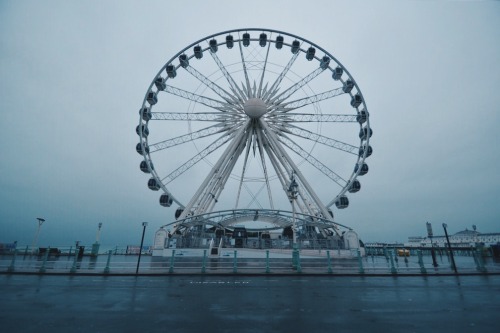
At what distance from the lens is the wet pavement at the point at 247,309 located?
15.0 feet

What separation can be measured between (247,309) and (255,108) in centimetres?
2360

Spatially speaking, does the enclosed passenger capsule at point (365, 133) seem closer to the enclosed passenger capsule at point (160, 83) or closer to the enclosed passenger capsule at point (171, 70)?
the enclosed passenger capsule at point (171, 70)

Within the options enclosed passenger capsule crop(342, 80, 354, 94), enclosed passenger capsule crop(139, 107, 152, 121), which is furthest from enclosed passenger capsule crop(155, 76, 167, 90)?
enclosed passenger capsule crop(342, 80, 354, 94)

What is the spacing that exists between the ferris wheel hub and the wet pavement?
2113 centimetres

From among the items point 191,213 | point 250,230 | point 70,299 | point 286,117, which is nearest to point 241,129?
point 286,117

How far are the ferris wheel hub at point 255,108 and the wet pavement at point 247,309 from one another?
69.3 feet

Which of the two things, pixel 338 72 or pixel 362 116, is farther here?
pixel 338 72

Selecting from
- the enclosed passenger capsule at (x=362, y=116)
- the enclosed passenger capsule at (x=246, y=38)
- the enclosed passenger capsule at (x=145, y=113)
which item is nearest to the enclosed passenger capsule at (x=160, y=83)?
the enclosed passenger capsule at (x=145, y=113)

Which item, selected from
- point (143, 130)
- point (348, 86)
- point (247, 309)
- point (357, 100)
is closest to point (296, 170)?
point (357, 100)

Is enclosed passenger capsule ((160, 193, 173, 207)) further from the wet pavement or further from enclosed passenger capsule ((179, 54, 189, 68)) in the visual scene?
the wet pavement

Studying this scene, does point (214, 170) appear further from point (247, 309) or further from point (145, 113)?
point (247, 309)

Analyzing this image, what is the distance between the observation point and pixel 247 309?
5840mm

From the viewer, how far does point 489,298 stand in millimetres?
7094

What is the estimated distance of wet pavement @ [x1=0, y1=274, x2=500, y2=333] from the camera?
15.0ft
